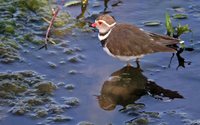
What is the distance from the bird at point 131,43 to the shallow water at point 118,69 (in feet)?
0.82

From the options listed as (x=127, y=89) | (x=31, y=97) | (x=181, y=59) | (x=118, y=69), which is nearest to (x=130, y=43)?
(x=118, y=69)

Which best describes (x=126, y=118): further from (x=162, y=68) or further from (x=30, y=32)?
(x=30, y=32)

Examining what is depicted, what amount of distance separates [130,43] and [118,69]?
39 centimetres

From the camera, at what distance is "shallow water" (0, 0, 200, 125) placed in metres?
5.54

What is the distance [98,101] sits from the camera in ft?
19.2

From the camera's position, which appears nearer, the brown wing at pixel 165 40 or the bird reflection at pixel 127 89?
the bird reflection at pixel 127 89

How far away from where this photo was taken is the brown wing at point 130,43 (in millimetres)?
6277

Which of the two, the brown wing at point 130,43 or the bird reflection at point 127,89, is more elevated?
the brown wing at point 130,43

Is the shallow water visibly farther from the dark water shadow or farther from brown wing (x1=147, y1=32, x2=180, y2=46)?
brown wing (x1=147, y1=32, x2=180, y2=46)

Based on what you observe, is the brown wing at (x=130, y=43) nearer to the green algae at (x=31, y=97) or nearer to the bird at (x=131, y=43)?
the bird at (x=131, y=43)

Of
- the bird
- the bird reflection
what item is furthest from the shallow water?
the bird

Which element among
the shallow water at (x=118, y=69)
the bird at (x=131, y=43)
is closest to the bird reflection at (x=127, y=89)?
the shallow water at (x=118, y=69)

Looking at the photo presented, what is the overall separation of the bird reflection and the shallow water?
36 mm

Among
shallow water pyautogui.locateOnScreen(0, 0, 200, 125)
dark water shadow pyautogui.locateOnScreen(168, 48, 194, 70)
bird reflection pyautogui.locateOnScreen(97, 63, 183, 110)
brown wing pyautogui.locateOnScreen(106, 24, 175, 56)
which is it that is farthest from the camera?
dark water shadow pyautogui.locateOnScreen(168, 48, 194, 70)
